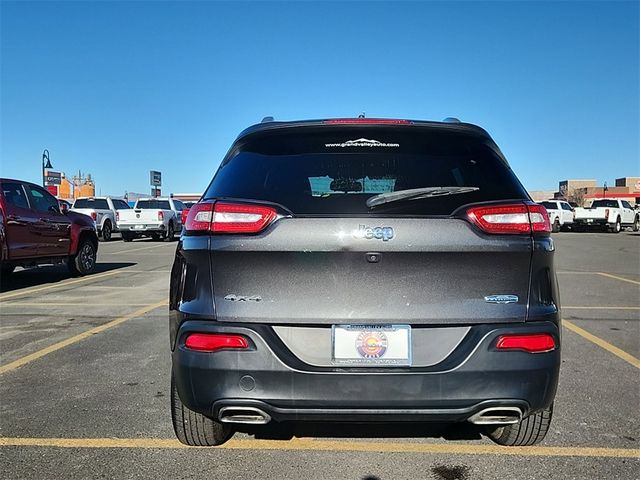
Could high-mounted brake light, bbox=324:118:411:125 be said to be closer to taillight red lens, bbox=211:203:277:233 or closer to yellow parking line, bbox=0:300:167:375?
taillight red lens, bbox=211:203:277:233

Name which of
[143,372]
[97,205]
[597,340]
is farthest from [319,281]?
[97,205]

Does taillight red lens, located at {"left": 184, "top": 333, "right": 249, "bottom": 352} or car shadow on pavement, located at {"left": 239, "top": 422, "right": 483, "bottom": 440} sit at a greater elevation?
taillight red lens, located at {"left": 184, "top": 333, "right": 249, "bottom": 352}

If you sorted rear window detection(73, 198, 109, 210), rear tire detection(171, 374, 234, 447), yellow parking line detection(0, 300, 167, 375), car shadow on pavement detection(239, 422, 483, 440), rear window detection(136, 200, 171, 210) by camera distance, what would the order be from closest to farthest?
rear tire detection(171, 374, 234, 447) < car shadow on pavement detection(239, 422, 483, 440) < yellow parking line detection(0, 300, 167, 375) < rear window detection(73, 198, 109, 210) < rear window detection(136, 200, 171, 210)

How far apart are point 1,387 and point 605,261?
47.5ft

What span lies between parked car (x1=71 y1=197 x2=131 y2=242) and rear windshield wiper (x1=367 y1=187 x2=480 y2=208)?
72.9ft

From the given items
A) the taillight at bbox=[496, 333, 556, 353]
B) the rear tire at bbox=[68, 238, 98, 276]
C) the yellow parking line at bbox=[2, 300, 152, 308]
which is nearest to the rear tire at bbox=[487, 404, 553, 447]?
the taillight at bbox=[496, 333, 556, 353]

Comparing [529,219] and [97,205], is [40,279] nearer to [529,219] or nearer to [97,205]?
[529,219]

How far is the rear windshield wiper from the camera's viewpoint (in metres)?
2.55

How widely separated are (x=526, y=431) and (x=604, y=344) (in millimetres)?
3130

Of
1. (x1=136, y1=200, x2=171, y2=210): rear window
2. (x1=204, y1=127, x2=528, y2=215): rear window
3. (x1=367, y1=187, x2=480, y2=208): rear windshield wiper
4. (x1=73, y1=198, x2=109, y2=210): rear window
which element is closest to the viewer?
(x1=367, y1=187, x2=480, y2=208): rear windshield wiper

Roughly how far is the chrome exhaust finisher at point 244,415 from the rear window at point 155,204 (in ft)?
74.2

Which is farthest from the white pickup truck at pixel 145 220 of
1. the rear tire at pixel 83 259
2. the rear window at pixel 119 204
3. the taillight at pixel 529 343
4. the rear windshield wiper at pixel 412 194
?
the taillight at pixel 529 343

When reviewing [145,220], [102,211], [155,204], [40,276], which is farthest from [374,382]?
[155,204]

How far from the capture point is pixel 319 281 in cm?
248
